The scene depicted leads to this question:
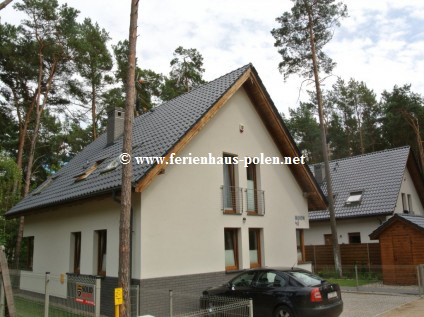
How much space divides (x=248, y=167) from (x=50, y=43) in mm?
16435

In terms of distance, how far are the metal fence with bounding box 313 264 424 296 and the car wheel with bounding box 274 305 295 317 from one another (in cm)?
768

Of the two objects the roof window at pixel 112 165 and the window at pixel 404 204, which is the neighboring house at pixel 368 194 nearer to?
the window at pixel 404 204

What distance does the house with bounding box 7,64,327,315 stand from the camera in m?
10.9

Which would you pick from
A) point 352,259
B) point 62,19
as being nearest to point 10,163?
point 62,19

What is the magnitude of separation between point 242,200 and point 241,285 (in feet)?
13.0

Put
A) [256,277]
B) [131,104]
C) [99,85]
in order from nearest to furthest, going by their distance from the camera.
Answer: [131,104] < [256,277] < [99,85]

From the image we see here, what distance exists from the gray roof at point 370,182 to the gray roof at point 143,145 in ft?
40.7

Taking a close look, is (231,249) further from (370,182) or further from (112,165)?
(370,182)

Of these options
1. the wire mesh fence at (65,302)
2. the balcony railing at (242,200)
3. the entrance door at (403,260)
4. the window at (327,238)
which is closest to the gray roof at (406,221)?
the entrance door at (403,260)

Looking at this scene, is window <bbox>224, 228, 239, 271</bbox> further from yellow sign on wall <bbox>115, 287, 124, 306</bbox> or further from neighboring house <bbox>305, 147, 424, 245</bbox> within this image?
neighboring house <bbox>305, 147, 424, 245</bbox>

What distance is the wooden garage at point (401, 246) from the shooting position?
17.0 meters

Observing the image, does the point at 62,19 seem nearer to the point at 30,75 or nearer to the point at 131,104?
the point at 30,75

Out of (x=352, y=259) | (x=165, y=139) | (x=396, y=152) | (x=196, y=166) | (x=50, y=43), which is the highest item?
(x=50, y=43)

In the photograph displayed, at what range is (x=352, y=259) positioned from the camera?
22.6 metres
